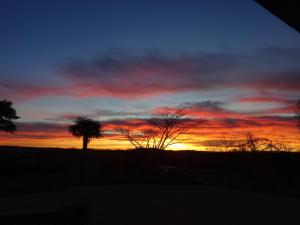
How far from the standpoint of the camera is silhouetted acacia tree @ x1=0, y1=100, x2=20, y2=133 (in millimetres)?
21514

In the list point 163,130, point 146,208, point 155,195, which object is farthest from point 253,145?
point 146,208

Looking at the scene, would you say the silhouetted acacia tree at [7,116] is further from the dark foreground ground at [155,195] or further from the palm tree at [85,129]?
the palm tree at [85,129]

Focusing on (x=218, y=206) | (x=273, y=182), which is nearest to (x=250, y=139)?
(x=273, y=182)

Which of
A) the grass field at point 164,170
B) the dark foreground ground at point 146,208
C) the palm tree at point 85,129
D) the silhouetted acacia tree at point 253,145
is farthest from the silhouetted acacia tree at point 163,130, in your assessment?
the dark foreground ground at point 146,208

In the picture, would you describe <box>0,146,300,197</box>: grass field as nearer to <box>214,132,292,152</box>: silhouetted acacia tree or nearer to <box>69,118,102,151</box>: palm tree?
<box>214,132,292,152</box>: silhouetted acacia tree

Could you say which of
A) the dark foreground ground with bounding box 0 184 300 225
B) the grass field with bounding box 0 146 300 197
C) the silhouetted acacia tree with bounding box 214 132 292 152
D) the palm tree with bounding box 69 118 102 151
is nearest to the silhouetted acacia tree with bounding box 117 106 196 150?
the grass field with bounding box 0 146 300 197

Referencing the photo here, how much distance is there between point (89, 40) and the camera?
9.56 meters

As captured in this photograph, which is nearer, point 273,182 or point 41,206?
point 41,206

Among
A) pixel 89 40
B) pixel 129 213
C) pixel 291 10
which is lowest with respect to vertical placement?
pixel 129 213

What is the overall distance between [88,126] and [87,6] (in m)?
6.26

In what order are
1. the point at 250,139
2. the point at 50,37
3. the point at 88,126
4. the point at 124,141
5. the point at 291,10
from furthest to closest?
the point at 124,141
the point at 250,139
the point at 88,126
the point at 50,37
the point at 291,10

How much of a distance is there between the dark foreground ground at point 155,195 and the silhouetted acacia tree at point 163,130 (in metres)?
0.72

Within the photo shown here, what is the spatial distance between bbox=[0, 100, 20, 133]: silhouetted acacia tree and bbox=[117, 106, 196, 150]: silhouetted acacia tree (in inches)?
317

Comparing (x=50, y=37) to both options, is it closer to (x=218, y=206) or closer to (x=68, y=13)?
(x=68, y=13)
